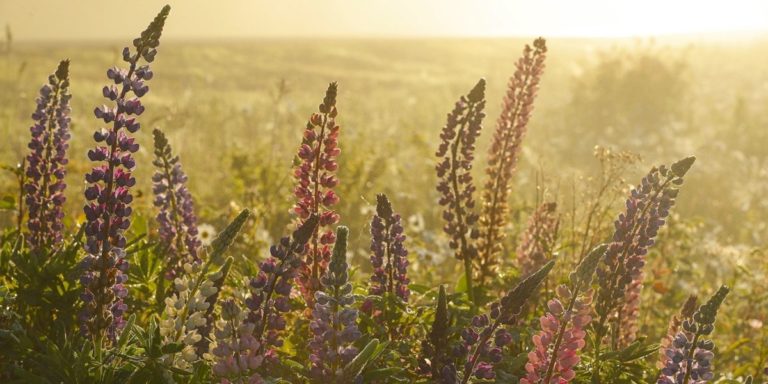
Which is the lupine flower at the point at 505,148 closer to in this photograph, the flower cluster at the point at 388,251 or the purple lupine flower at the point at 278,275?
the flower cluster at the point at 388,251

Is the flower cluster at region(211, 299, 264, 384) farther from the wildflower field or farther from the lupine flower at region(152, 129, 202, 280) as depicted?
the lupine flower at region(152, 129, 202, 280)

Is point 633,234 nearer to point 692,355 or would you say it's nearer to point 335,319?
point 692,355

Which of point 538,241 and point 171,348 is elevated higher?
point 538,241

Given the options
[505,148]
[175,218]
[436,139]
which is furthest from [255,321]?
[436,139]

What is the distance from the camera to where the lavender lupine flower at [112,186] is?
8.04ft

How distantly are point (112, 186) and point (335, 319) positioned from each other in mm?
966

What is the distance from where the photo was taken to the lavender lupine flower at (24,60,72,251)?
10.0 ft

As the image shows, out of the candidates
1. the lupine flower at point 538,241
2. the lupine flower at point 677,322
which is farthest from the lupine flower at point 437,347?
the lupine flower at point 538,241

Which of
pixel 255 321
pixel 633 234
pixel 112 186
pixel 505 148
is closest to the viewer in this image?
pixel 255 321

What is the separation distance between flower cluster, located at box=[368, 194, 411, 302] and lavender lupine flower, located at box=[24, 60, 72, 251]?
1.32 metres

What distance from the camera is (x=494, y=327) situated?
80.6 inches

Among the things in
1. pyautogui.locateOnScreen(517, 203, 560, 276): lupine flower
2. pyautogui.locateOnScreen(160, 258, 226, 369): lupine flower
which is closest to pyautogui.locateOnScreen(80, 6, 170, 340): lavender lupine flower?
pyautogui.locateOnScreen(160, 258, 226, 369): lupine flower

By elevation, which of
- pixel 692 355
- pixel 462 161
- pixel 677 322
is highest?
pixel 462 161

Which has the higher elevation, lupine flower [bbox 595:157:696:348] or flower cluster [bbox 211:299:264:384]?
lupine flower [bbox 595:157:696:348]
